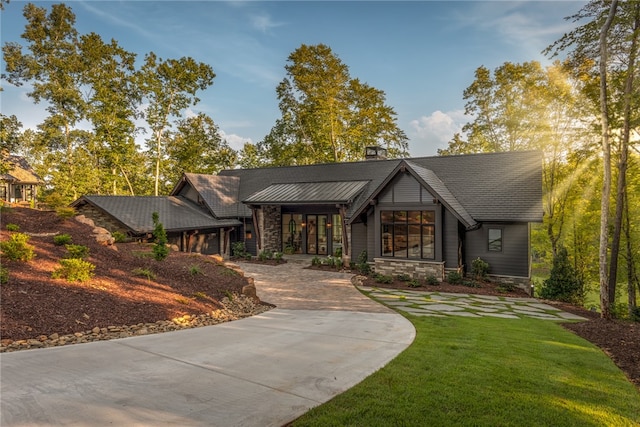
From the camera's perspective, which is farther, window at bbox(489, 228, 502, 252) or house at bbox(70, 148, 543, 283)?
window at bbox(489, 228, 502, 252)

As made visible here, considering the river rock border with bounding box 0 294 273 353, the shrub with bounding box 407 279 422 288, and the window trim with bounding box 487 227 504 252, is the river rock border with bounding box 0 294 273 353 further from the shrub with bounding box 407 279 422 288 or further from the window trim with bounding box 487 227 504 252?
the window trim with bounding box 487 227 504 252

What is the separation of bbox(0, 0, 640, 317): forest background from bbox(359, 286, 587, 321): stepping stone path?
837 centimetres

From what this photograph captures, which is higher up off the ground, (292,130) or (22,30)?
(22,30)

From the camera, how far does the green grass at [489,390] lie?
3711mm

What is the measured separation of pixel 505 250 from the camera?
49.9 ft

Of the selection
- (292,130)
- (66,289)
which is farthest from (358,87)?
(66,289)

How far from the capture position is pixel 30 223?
12164mm

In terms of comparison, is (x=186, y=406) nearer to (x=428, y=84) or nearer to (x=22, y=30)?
(x=428, y=84)

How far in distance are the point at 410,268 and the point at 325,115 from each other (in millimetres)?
17918

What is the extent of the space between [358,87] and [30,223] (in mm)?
25705

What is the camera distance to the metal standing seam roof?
1889 cm

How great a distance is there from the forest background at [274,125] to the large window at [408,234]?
8.15m

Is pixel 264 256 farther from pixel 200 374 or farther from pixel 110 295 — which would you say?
pixel 200 374

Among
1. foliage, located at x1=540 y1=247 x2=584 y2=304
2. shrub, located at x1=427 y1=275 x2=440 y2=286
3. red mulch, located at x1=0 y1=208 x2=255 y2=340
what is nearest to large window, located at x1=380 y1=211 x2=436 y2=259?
shrub, located at x1=427 y1=275 x2=440 y2=286
